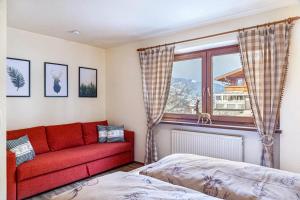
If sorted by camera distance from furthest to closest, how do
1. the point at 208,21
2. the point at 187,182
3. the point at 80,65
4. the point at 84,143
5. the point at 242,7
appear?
the point at 80,65 → the point at 84,143 → the point at 208,21 → the point at 242,7 → the point at 187,182

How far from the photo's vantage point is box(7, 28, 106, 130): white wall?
133 inches

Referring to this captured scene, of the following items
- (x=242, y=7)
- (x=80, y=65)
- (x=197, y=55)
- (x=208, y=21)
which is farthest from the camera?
(x=80, y=65)

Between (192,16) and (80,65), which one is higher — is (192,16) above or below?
above

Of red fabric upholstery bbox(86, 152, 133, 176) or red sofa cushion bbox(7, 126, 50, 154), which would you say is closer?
red sofa cushion bbox(7, 126, 50, 154)

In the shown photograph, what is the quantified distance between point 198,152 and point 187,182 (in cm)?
170

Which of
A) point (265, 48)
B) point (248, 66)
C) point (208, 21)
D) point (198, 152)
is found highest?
point (208, 21)

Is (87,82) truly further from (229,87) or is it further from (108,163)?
(229,87)

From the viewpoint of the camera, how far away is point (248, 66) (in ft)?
9.14

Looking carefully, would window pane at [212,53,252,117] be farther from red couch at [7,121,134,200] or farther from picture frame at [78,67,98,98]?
picture frame at [78,67,98,98]

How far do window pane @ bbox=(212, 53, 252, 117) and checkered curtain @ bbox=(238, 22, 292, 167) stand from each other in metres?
0.33

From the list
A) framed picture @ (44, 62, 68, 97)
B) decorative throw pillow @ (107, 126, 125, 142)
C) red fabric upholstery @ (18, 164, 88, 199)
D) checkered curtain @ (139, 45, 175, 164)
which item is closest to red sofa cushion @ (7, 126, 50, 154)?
red fabric upholstery @ (18, 164, 88, 199)

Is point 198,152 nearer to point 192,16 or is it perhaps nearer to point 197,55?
point 197,55

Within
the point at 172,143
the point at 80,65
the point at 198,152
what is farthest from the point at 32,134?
the point at 198,152

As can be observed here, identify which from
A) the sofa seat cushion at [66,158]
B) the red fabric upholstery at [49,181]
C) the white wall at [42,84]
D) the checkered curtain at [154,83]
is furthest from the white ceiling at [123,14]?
the red fabric upholstery at [49,181]
